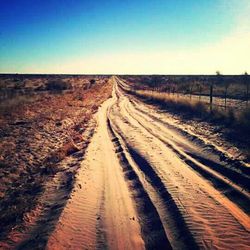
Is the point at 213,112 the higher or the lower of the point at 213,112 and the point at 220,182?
the higher

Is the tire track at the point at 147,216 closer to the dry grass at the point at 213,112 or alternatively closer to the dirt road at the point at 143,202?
the dirt road at the point at 143,202

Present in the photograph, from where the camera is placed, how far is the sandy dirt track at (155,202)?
5.91 meters

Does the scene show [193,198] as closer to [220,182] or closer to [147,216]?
[220,182]

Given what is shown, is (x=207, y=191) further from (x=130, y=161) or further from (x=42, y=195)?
(x=42, y=195)

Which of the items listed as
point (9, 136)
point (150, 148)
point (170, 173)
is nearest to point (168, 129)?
point (150, 148)

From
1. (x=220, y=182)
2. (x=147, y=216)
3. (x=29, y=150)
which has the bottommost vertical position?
(x=147, y=216)

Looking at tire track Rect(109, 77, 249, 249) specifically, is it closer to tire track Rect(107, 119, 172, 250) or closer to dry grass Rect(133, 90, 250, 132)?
tire track Rect(107, 119, 172, 250)

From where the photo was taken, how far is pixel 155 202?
749 cm

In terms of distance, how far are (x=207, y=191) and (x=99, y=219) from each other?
328 cm

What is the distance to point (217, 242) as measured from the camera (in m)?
5.75

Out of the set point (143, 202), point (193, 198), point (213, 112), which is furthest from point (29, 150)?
point (213, 112)

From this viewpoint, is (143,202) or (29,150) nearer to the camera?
(143,202)

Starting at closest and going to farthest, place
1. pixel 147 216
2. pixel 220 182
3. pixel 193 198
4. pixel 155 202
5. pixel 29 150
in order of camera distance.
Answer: pixel 147 216
pixel 155 202
pixel 193 198
pixel 220 182
pixel 29 150

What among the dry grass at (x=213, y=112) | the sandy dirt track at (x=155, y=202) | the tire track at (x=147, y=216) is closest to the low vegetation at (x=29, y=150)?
the sandy dirt track at (x=155, y=202)
